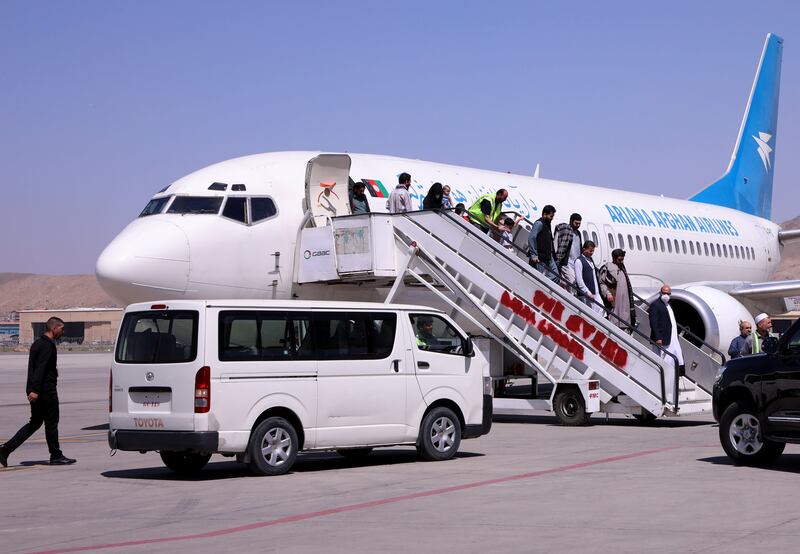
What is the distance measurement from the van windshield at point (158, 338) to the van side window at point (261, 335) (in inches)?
13.0

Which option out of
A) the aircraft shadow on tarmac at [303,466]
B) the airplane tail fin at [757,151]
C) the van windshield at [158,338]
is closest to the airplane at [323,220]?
the airplane tail fin at [757,151]

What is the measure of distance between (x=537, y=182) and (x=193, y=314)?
48.4 feet

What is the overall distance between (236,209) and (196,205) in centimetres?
63

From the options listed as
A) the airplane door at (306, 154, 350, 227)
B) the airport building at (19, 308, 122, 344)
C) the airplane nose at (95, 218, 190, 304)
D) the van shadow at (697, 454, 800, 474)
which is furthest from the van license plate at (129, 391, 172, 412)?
the airport building at (19, 308, 122, 344)

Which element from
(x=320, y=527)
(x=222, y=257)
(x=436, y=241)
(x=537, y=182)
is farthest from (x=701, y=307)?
(x=320, y=527)

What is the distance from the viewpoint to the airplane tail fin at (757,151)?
124 ft

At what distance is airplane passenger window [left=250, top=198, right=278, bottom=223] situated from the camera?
1883 cm

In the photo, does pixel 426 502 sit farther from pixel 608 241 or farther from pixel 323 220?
pixel 608 241

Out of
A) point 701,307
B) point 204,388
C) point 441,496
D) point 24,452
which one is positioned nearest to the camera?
point 441,496

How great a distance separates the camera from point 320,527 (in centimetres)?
909

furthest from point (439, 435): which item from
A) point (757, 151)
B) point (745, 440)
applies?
point (757, 151)

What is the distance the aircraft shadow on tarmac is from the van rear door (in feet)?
2.30

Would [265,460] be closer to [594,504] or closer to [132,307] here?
[132,307]

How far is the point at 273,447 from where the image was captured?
1254 centimetres
